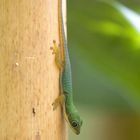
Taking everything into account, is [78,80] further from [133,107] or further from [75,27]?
[133,107]

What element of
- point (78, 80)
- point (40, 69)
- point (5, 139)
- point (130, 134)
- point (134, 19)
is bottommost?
point (130, 134)

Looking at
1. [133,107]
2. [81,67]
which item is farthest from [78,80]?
[133,107]

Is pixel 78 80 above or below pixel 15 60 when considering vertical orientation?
below

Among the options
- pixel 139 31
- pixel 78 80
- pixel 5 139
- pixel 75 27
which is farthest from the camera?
pixel 78 80

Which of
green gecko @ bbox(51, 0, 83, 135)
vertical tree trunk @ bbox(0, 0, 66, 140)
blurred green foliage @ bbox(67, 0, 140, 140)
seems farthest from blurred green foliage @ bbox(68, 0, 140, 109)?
vertical tree trunk @ bbox(0, 0, 66, 140)

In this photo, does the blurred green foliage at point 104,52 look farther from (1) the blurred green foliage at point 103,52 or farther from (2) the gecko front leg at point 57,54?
(2) the gecko front leg at point 57,54

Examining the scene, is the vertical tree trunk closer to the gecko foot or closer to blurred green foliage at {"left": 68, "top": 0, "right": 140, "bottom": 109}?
the gecko foot
